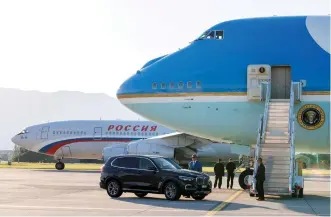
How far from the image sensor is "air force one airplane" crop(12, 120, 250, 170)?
4691 cm

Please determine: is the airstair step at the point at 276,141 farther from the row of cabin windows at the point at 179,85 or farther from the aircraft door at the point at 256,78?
the row of cabin windows at the point at 179,85

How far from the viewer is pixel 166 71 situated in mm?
24547

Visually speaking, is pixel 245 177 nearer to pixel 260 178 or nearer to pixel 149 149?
pixel 260 178

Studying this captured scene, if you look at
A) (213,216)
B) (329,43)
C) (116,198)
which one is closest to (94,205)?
(116,198)

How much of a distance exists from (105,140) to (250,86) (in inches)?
1160

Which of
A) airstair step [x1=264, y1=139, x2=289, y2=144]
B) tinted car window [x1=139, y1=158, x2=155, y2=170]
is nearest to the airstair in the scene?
airstair step [x1=264, y1=139, x2=289, y2=144]

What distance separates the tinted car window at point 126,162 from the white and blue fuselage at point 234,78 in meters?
2.41

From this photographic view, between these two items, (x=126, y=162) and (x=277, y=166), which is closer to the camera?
(x=277, y=166)

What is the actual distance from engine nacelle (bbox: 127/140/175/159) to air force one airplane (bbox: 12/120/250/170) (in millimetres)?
340

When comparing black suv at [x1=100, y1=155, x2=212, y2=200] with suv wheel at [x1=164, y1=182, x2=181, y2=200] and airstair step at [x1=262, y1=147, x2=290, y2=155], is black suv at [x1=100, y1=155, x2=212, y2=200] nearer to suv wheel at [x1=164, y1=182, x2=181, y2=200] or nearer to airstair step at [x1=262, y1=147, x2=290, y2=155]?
suv wheel at [x1=164, y1=182, x2=181, y2=200]

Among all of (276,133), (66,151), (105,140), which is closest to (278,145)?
(276,133)

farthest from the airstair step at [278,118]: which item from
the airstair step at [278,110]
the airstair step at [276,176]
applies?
the airstair step at [276,176]

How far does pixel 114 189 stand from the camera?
22.5 m

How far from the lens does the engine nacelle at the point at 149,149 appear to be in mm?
44562
